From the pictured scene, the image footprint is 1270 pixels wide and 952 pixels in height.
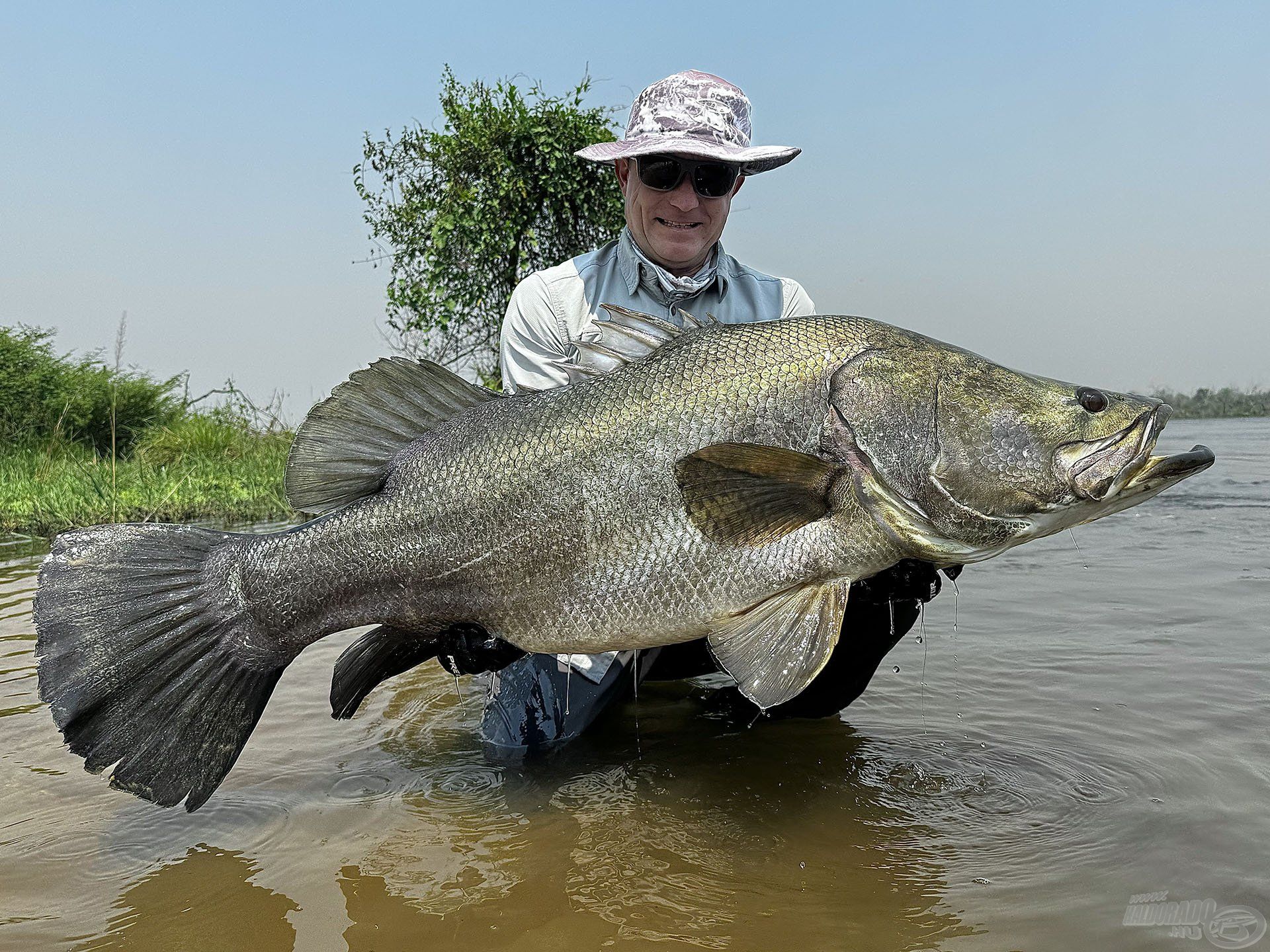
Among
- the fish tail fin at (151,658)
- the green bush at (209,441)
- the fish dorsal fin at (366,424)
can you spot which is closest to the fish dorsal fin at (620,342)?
the fish dorsal fin at (366,424)

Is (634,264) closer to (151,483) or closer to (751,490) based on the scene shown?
(751,490)

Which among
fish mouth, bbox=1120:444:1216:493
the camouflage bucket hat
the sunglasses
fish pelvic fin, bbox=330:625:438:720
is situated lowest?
fish pelvic fin, bbox=330:625:438:720

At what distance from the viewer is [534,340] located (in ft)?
12.9

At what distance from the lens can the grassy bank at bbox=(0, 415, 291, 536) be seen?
328 inches

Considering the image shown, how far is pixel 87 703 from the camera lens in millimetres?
2557

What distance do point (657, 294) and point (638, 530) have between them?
5.17ft

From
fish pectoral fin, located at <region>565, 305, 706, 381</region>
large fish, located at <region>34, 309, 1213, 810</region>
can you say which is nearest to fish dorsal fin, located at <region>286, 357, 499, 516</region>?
large fish, located at <region>34, 309, 1213, 810</region>

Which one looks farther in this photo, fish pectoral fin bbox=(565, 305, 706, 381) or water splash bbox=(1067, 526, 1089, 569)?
water splash bbox=(1067, 526, 1089, 569)

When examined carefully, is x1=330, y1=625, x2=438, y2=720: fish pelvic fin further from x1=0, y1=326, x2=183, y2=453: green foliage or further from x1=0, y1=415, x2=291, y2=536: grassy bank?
x1=0, y1=326, x2=183, y2=453: green foliage

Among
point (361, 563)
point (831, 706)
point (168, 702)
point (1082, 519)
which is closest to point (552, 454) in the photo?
point (361, 563)

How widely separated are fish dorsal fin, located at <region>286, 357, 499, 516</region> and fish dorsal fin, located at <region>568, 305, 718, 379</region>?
293 mm

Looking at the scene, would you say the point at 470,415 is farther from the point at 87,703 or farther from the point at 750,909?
the point at 750,909
